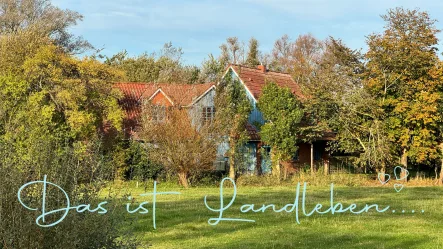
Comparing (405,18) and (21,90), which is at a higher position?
(405,18)

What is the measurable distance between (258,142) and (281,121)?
3.20 meters

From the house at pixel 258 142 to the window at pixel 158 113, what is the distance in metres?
5.03

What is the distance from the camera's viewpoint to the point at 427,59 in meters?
27.1

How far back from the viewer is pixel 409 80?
91.1ft

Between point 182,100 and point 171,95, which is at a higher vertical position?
point 171,95

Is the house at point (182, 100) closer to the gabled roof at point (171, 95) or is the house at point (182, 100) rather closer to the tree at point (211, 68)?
the gabled roof at point (171, 95)

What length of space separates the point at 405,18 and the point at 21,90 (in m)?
17.9

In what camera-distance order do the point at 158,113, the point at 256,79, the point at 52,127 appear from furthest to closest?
the point at 256,79 < the point at 158,113 < the point at 52,127

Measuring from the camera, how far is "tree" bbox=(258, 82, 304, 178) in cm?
2734

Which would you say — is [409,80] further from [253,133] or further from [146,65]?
[146,65]

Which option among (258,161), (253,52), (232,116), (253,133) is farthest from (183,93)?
(253,52)

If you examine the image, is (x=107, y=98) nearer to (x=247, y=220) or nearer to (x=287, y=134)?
(x=287, y=134)

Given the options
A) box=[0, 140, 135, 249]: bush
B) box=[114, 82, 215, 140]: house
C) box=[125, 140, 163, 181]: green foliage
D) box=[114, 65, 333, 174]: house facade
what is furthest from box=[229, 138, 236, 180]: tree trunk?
box=[0, 140, 135, 249]: bush

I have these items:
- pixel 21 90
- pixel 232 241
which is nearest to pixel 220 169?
pixel 21 90
